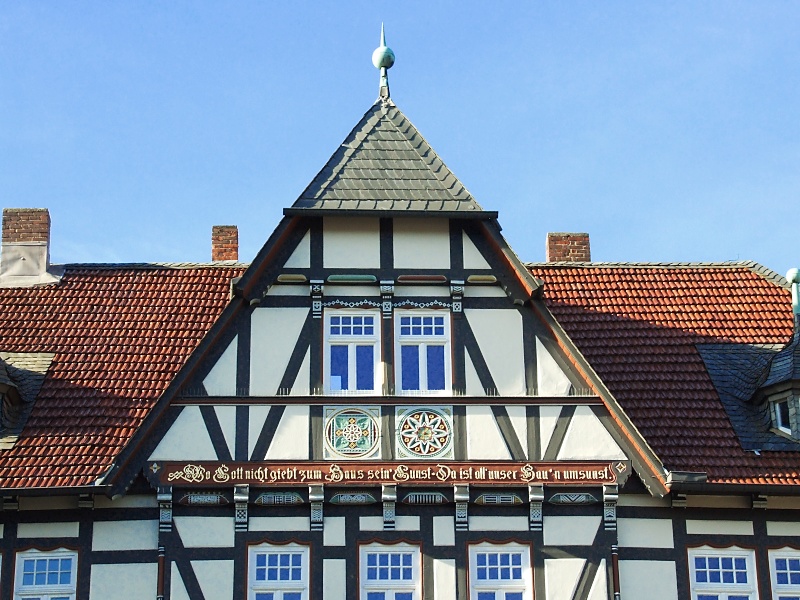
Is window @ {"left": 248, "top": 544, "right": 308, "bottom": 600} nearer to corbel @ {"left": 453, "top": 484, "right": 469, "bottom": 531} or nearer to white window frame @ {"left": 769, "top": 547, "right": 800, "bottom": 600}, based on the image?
corbel @ {"left": 453, "top": 484, "right": 469, "bottom": 531}

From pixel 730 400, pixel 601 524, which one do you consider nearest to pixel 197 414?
pixel 601 524

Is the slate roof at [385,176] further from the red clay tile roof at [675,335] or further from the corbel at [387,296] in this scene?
the red clay tile roof at [675,335]

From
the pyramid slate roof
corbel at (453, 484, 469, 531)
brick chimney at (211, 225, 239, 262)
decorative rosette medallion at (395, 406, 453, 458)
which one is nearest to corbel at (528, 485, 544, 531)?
corbel at (453, 484, 469, 531)

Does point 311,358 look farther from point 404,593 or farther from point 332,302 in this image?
point 404,593

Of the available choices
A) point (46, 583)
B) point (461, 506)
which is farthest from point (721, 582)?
point (46, 583)

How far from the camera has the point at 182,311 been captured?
30.3m

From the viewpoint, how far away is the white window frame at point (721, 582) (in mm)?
26766

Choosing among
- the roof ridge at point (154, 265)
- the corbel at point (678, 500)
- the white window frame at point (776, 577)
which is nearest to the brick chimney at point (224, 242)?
the roof ridge at point (154, 265)

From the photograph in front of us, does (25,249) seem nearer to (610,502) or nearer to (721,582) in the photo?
(610,502)

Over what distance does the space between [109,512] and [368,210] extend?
6466mm

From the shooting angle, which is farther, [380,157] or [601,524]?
[380,157]

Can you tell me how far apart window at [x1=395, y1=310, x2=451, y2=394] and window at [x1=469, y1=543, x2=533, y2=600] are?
2.69m

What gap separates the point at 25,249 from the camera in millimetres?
32281

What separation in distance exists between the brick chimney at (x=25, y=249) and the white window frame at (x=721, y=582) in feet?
42.2
